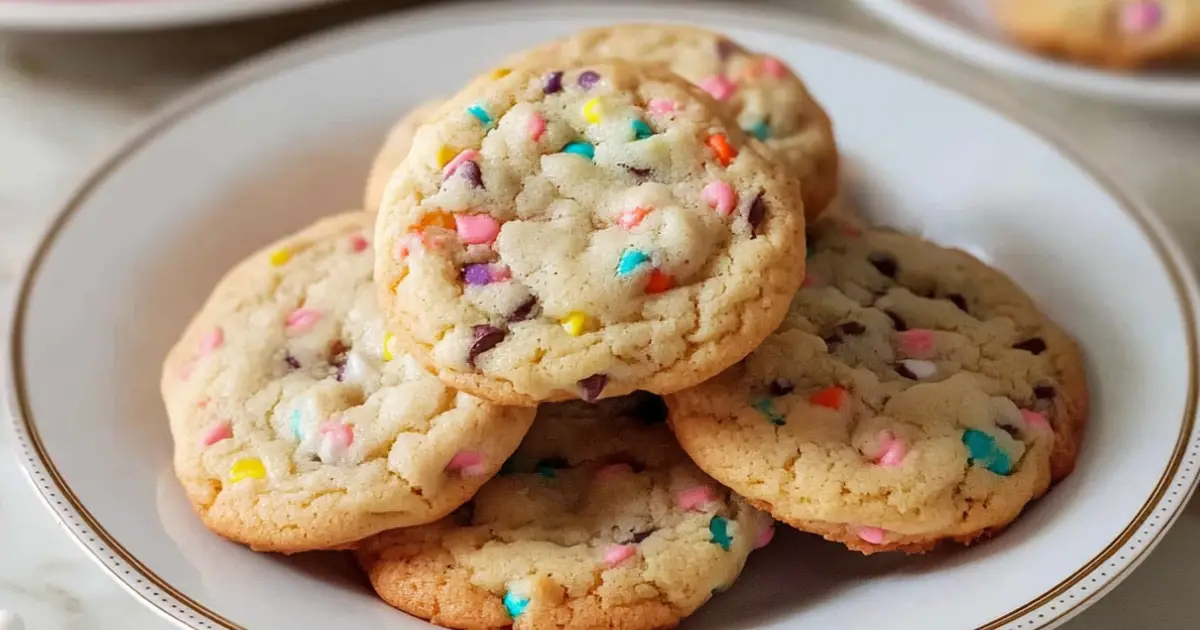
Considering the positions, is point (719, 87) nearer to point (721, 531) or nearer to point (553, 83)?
point (553, 83)

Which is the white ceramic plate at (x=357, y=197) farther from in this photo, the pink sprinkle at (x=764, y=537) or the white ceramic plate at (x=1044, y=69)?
the white ceramic plate at (x=1044, y=69)

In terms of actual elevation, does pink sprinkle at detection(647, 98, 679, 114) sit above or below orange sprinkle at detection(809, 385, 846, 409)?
above

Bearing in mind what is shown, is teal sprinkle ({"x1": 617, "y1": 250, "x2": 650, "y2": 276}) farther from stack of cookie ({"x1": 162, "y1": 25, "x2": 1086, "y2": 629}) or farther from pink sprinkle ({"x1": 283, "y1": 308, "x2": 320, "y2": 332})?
pink sprinkle ({"x1": 283, "y1": 308, "x2": 320, "y2": 332})

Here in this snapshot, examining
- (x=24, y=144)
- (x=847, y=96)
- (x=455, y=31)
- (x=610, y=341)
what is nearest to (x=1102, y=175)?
(x=847, y=96)

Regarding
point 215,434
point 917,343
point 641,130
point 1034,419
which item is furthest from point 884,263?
point 215,434

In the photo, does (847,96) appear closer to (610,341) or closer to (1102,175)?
(1102,175)

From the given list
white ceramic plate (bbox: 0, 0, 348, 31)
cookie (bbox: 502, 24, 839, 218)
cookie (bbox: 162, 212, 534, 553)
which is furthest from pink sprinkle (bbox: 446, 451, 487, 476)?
white ceramic plate (bbox: 0, 0, 348, 31)
